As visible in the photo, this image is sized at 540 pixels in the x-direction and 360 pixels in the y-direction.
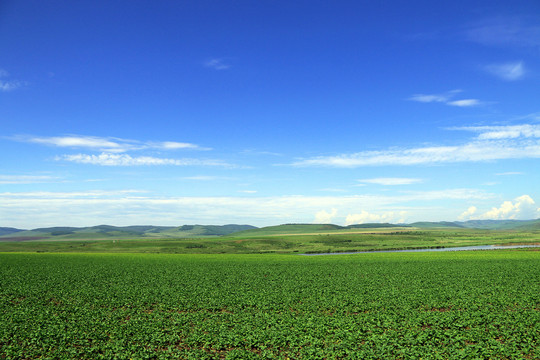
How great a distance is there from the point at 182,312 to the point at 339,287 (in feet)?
57.7

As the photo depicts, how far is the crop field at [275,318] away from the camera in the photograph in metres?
18.9

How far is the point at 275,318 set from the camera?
2498 centimetres

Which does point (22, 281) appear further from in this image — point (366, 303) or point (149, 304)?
point (366, 303)

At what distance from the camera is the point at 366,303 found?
95.9 feet

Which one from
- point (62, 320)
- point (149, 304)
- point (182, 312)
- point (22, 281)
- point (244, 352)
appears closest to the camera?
point (244, 352)

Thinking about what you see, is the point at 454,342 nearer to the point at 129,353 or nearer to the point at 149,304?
the point at 129,353

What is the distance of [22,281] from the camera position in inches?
1741

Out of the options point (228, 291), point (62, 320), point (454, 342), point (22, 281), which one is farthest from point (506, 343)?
point (22, 281)

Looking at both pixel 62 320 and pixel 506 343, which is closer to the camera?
pixel 506 343

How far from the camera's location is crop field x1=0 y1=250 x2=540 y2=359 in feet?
62.1

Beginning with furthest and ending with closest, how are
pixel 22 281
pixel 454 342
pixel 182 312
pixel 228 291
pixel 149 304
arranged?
pixel 22 281 < pixel 228 291 < pixel 149 304 < pixel 182 312 < pixel 454 342

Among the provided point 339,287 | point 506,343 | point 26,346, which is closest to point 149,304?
point 26,346

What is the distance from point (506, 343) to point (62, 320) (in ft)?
102

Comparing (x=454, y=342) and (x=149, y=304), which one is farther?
(x=149, y=304)
